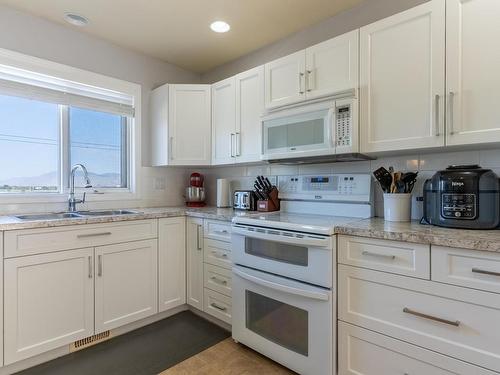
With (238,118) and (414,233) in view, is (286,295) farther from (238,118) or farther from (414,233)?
(238,118)

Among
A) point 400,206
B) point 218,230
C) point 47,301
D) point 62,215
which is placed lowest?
point 47,301

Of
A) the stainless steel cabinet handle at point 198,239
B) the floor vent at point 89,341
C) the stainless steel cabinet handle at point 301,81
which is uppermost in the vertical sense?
the stainless steel cabinet handle at point 301,81

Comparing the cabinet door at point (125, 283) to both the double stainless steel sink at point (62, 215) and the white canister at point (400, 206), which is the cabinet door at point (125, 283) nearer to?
the double stainless steel sink at point (62, 215)

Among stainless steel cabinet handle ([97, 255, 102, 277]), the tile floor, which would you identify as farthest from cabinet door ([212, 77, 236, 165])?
the tile floor

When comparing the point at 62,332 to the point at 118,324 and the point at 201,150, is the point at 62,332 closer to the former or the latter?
the point at 118,324

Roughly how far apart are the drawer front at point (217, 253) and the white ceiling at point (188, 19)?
1.74 metres

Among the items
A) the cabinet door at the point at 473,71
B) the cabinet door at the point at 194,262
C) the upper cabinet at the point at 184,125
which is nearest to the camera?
the cabinet door at the point at 473,71

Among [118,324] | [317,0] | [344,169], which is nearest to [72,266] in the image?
[118,324]

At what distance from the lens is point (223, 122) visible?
2695 mm

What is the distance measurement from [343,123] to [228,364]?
168 centimetres

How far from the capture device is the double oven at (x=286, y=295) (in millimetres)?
1554

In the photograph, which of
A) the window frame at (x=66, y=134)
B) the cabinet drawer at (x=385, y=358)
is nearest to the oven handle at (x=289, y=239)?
the cabinet drawer at (x=385, y=358)

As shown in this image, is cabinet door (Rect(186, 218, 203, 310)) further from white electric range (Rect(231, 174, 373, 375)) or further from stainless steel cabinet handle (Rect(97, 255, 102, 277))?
stainless steel cabinet handle (Rect(97, 255, 102, 277))

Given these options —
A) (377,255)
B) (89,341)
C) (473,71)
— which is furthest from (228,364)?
(473,71)
